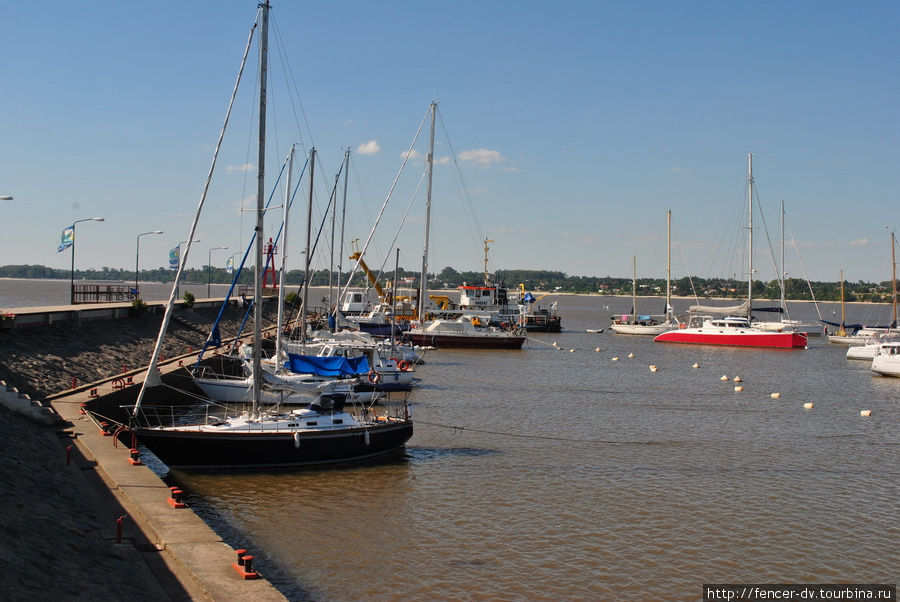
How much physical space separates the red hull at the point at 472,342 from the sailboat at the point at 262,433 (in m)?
40.6

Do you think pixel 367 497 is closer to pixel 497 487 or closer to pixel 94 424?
pixel 497 487

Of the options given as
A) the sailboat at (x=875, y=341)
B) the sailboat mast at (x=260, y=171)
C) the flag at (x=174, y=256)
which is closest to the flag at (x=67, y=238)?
the flag at (x=174, y=256)

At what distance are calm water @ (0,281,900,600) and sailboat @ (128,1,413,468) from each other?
59cm

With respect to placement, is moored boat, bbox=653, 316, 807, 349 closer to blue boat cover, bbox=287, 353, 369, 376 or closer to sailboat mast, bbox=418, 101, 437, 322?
sailboat mast, bbox=418, 101, 437, 322

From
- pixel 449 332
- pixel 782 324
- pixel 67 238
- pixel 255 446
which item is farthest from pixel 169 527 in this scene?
pixel 782 324

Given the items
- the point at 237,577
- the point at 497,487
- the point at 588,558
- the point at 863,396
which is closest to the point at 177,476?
the point at 497,487

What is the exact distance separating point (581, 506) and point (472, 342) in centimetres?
4677

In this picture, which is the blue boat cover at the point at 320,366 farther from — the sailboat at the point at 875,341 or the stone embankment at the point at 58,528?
the sailboat at the point at 875,341

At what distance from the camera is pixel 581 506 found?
65.5 ft

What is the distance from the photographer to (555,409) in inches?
1384

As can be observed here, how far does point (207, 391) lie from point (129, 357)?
25.7ft

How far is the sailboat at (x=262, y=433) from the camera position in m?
21.4

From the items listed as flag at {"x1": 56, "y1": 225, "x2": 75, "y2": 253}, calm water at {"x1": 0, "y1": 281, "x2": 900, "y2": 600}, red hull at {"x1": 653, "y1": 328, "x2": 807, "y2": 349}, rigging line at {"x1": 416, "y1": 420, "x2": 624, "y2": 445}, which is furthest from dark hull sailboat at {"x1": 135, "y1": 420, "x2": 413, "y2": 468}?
red hull at {"x1": 653, "y1": 328, "x2": 807, "y2": 349}

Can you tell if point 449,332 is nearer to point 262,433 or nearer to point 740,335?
point 740,335
